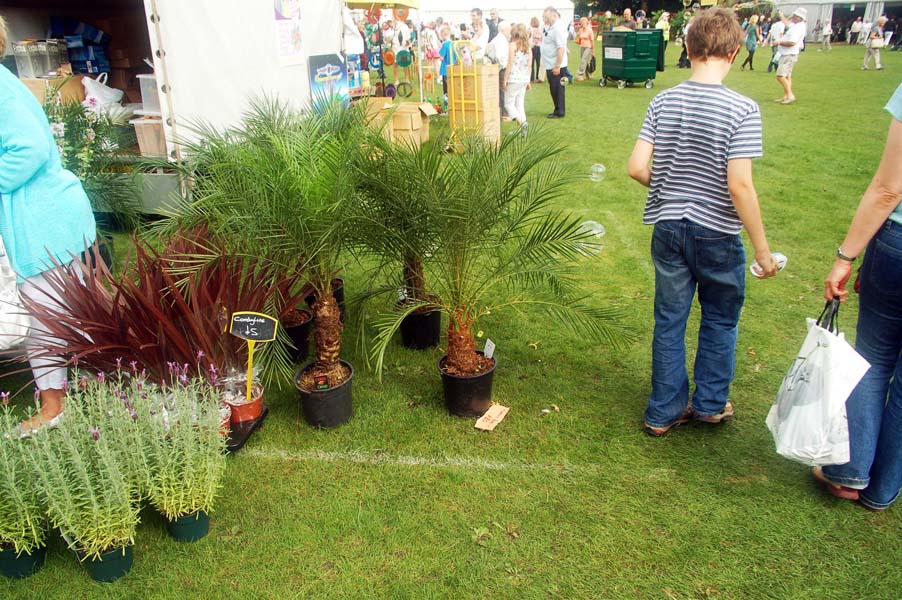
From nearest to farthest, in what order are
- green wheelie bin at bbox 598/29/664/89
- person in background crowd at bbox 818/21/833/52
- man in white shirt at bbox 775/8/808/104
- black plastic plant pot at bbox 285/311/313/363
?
black plastic plant pot at bbox 285/311/313/363 < man in white shirt at bbox 775/8/808/104 < green wheelie bin at bbox 598/29/664/89 < person in background crowd at bbox 818/21/833/52

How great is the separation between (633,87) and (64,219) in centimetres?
1720

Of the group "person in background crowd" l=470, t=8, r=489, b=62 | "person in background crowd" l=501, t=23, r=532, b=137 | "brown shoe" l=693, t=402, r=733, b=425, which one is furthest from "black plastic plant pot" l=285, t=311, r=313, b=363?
"person in background crowd" l=470, t=8, r=489, b=62

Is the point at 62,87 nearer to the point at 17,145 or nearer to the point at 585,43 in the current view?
the point at 17,145

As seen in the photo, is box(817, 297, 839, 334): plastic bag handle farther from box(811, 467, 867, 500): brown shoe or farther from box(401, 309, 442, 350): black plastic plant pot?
box(401, 309, 442, 350): black plastic plant pot

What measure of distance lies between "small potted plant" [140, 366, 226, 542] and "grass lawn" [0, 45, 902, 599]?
0.16m

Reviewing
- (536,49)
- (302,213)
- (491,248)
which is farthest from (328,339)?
(536,49)

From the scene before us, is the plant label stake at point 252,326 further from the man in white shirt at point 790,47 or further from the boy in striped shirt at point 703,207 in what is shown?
the man in white shirt at point 790,47

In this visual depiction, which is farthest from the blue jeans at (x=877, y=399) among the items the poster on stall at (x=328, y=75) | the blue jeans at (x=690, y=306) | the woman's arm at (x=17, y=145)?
the poster on stall at (x=328, y=75)

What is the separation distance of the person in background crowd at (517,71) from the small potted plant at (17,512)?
29.8 ft

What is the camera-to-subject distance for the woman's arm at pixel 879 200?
2330mm

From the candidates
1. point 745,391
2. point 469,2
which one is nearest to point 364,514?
point 745,391

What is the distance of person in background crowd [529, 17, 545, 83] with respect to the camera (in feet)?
61.2

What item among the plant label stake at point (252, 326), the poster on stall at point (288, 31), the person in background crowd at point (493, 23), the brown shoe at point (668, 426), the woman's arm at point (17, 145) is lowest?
the brown shoe at point (668, 426)

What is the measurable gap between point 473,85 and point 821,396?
8162 millimetres
